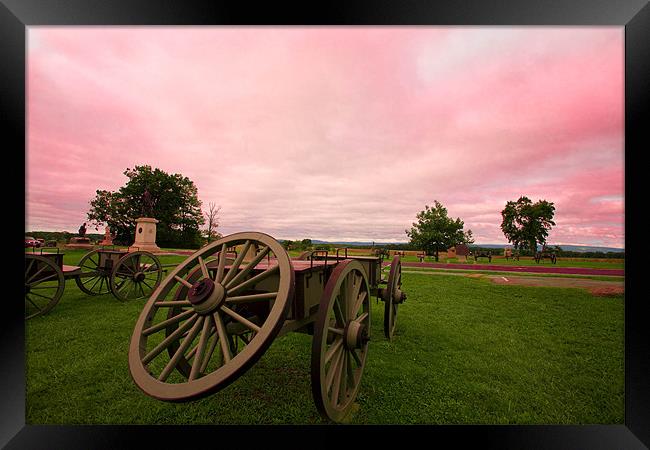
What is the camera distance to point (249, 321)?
1.71m

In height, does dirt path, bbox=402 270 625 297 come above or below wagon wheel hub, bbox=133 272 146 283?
below

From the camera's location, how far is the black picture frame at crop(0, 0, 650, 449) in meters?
2.37

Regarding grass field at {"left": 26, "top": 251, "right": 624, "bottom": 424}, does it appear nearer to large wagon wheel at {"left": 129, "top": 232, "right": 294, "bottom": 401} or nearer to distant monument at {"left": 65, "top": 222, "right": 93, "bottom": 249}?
large wagon wheel at {"left": 129, "top": 232, "right": 294, "bottom": 401}

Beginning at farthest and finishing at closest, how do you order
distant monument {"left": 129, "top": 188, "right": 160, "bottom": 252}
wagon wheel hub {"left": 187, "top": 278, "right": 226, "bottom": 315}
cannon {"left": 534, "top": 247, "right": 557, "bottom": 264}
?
cannon {"left": 534, "top": 247, "right": 557, "bottom": 264}, distant monument {"left": 129, "top": 188, "right": 160, "bottom": 252}, wagon wheel hub {"left": 187, "top": 278, "right": 226, "bottom": 315}

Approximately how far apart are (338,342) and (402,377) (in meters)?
1.41

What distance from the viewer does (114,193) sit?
1603 centimetres

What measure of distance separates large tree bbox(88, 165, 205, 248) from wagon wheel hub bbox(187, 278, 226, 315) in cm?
1641

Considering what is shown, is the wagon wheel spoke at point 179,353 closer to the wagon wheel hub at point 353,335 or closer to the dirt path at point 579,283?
the wagon wheel hub at point 353,335

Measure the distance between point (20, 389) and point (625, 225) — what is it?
6207 mm

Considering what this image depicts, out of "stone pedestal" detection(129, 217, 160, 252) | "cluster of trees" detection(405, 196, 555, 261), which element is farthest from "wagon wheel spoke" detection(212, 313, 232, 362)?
"stone pedestal" detection(129, 217, 160, 252)

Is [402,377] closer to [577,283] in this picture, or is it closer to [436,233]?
[577,283]

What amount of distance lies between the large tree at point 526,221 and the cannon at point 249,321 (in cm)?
1288

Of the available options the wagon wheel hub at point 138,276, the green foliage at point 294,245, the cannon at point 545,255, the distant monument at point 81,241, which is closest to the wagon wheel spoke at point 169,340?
the green foliage at point 294,245

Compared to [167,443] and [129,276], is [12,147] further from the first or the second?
[129,276]
